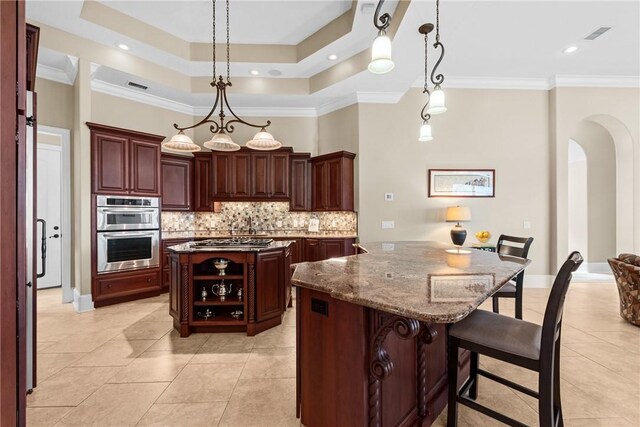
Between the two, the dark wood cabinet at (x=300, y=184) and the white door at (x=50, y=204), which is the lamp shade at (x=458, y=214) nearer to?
the dark wood cabinet at (x=300, y=184)

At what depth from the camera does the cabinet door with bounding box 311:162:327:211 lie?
5.28 metres

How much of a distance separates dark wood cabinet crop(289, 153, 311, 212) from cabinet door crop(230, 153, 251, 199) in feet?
2.75

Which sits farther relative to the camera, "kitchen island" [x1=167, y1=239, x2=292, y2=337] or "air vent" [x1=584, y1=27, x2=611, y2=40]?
"air vent" [x1=584, y1=27, x2=611, y2=40]

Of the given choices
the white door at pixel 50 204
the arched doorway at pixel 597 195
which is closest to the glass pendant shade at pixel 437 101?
the arched doorway at pixel 597 195

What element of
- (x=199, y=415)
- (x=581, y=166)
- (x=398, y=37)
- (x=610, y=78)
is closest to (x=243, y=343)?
(x=199, y=415)

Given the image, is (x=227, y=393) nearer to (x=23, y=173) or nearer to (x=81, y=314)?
(x=23, y=173)

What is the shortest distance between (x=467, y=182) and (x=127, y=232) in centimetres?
574

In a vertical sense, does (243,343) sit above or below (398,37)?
below

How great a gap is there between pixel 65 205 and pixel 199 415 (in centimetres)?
418

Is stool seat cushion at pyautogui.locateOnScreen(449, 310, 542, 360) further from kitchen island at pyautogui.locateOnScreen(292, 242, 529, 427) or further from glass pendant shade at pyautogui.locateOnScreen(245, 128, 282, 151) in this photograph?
glass pendant shade at pyautogui.locateOnScreen(245, 128, 282, 151)

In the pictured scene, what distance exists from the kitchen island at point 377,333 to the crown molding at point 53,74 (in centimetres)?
508

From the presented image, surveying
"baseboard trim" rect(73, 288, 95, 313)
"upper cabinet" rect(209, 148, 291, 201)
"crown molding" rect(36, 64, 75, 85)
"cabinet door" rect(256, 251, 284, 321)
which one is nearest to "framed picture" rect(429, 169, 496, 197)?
"upper cabinet" rect(209, 148, 291, 201)

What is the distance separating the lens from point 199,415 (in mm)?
1808

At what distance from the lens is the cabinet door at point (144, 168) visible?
4.23 m
